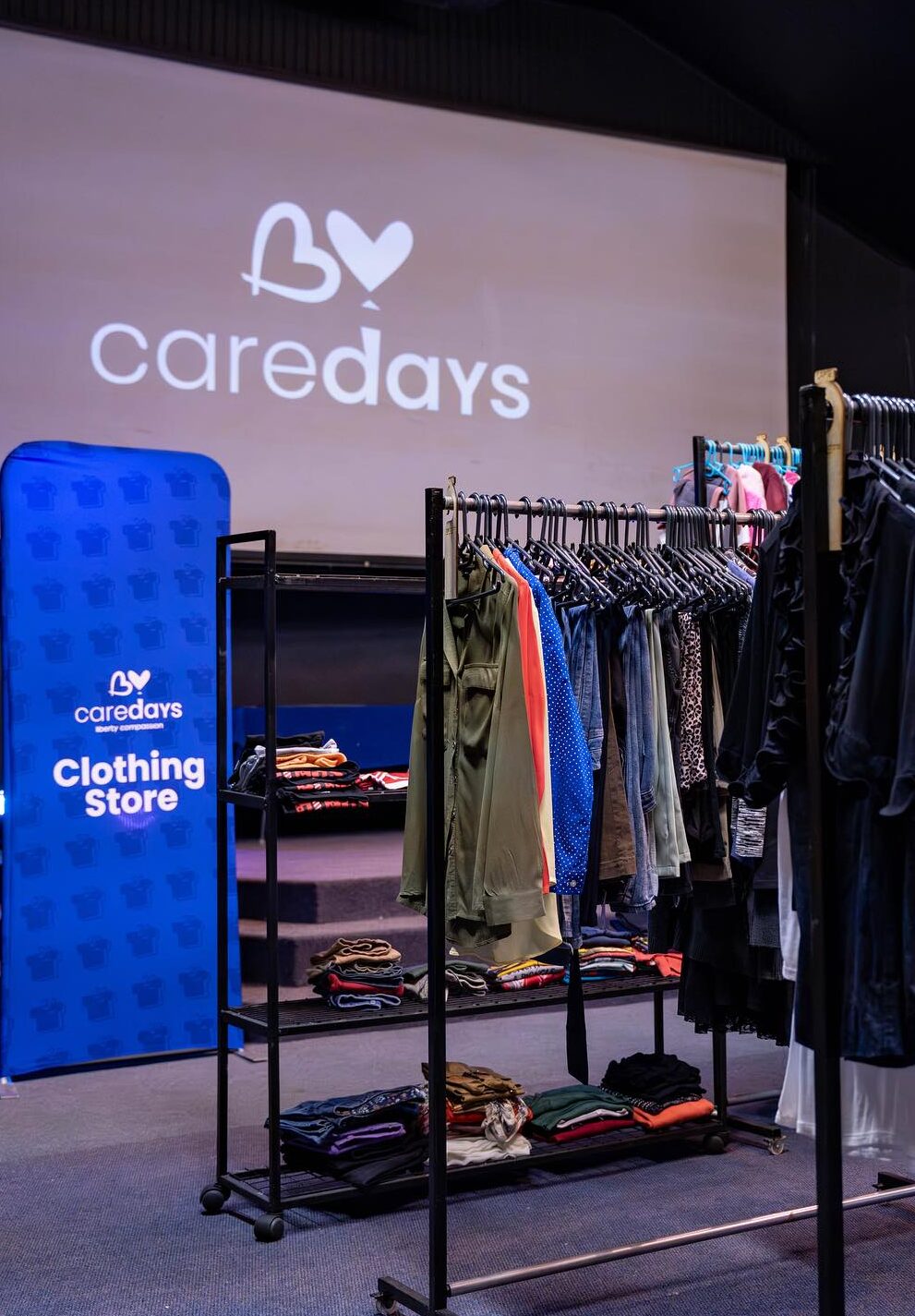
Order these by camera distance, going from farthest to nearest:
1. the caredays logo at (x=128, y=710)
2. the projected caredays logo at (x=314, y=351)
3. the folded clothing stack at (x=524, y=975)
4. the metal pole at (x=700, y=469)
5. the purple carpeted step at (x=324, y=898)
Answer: the projected caredays logo at (x=314, y=351), the purple carpeted step at (x=324, y=898), the caredays logo at (x=128, y=710), the metal pole at (x=700, y=469), the folded clothing stack at (x=524, y=975)

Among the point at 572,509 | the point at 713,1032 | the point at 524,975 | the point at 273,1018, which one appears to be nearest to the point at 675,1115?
the point at 713,1032

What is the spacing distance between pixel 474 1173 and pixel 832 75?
6303mm

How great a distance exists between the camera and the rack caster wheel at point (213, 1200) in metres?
3.74

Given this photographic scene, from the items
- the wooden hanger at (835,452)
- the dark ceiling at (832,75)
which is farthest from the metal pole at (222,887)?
the dark ceiling at (832,75)

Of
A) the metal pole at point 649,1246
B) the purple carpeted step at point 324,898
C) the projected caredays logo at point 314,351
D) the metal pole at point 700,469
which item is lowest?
the metal pole at point 649,1246

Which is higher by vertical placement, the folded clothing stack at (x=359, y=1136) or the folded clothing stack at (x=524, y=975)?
the folded clothing stack at (x=524, y=975)

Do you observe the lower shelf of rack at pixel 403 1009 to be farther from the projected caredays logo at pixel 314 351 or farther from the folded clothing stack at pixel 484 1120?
the projected caredays logo at pixel 314 351

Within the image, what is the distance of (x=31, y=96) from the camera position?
6.26 meters

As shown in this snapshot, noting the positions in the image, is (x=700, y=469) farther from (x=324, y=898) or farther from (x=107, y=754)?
(x=324, y=898)

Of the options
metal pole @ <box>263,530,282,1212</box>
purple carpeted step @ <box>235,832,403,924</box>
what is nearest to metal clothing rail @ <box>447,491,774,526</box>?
metal pole @ <box>263,530,282,1212</box>

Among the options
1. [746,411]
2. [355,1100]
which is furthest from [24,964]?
[746,411]

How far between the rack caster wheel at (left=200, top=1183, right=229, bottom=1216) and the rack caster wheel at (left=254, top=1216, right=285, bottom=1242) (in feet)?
0.68

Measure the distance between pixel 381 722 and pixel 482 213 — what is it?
8.46 ft

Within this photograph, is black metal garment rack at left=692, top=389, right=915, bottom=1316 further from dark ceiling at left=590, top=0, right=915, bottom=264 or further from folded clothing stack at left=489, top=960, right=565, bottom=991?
dark ceiling at left=590, top=0, right=915, bottom=264
